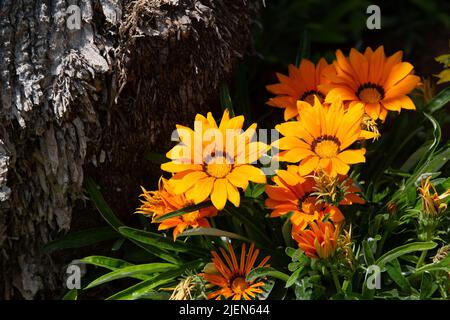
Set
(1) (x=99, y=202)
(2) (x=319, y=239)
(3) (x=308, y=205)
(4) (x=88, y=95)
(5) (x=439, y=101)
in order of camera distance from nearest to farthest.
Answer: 1. (2) (x=319, y=239)
2. (3) (x=308, y=205)
3. (4) (x=88, y=95)
4. (1) (x=99, y=202)
5. (5) (x=439, y=101)

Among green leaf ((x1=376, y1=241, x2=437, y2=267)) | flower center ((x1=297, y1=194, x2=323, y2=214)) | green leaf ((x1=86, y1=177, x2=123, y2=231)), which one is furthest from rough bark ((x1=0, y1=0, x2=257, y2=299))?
green leaf ((x1=376, y1=241, x2=437, y2=267))

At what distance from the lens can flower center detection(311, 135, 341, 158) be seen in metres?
1.77

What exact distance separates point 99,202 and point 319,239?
72 centimetres

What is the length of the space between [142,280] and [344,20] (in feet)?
5.76

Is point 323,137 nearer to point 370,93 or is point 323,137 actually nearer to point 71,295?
point 370,93

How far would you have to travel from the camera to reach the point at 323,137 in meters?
1.81

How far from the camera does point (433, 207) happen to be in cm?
172

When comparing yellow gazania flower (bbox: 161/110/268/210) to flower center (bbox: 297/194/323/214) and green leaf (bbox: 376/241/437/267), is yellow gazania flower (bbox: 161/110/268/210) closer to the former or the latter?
flower center (bbox: 297/194/323/214)

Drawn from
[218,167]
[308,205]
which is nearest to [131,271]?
[218,167]

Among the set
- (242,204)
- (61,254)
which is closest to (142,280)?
(61,254)

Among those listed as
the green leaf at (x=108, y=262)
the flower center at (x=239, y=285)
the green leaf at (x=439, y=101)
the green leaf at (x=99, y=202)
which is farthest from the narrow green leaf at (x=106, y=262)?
the green leaf at (x=439, y=101)

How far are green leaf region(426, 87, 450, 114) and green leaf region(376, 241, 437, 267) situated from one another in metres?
0.58
